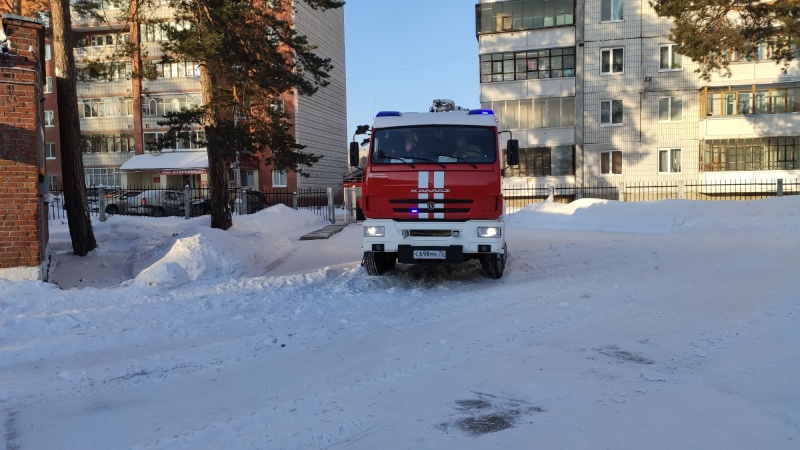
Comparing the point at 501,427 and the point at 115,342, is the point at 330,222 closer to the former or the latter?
the point at 115,342

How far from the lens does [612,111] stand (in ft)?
115

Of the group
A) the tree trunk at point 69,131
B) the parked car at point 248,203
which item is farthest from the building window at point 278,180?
the tree trunk at point 69,131

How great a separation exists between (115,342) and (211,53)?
9.21m

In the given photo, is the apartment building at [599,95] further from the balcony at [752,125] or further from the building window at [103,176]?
the building window at [103,176]

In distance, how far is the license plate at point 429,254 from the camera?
9.44 meters

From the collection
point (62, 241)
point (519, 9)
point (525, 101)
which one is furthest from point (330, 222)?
point (519, 9)

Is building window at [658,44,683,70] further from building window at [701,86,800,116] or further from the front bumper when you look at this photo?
the front bumper

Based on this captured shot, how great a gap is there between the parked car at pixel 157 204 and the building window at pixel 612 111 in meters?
24.5

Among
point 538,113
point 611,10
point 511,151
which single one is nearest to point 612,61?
point 611,10

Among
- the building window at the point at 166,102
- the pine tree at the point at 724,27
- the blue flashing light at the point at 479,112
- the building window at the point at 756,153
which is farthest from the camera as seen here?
the building window at the point at 166,102

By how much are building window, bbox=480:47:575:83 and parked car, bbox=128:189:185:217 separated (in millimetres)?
20361

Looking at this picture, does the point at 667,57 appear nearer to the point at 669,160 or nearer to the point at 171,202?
the point at 669,160

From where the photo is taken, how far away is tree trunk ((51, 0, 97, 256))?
1289 cm

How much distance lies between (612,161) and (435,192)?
28.8 meters
